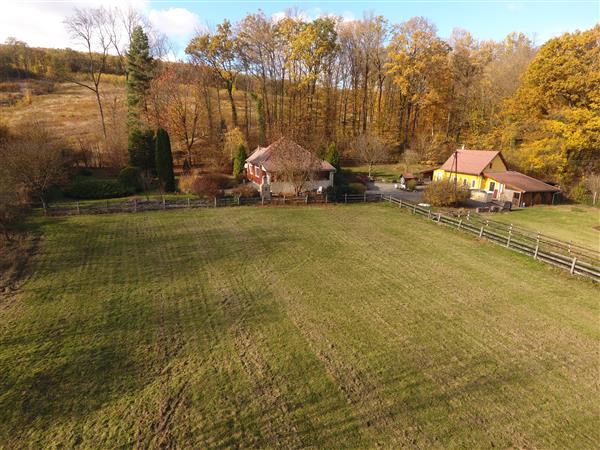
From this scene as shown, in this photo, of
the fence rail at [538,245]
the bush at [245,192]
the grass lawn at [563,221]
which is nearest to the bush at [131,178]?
the bush at [245,192]

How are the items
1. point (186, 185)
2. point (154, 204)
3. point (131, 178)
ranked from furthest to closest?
point (186, 185), point (131, 178), point (154, 204)

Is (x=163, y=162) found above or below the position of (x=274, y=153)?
below

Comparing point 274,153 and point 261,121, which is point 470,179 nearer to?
point 274,153

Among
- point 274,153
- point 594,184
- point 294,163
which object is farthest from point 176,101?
point 594,184

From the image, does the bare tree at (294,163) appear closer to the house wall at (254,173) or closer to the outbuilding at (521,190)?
the house wall at (254,173)

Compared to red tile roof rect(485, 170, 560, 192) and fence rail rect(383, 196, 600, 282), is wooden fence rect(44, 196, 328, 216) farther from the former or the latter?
red tile roof rect(485, 170, 560, 192)

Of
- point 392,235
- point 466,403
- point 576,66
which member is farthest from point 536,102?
point 466,403

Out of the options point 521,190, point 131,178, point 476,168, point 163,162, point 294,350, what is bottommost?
point 294,350
